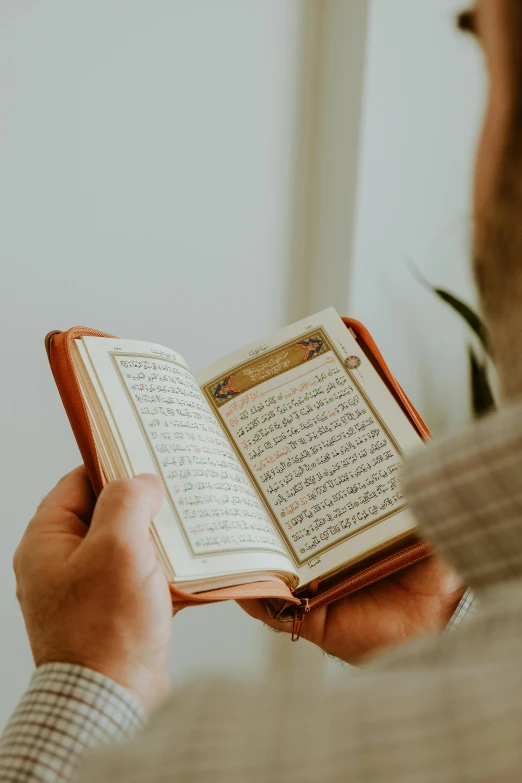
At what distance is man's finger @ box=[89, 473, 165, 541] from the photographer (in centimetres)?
52

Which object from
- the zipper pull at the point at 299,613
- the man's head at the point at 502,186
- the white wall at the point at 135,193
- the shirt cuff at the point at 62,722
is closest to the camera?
the man's head at the point at 502,186

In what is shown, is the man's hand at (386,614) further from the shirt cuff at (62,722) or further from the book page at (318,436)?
the shirt cuff at (62,722)

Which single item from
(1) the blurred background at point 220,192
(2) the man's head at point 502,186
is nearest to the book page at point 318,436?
(1) the blurred background at point 220,192

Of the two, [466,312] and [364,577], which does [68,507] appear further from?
[466,312]

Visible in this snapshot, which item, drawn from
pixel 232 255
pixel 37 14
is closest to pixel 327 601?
pixel 232 255

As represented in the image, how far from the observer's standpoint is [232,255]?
139 cm

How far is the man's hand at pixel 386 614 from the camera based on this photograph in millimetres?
828

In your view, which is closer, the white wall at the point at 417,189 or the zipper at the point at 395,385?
the zipper at the point at 395,385

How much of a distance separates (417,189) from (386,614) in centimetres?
97

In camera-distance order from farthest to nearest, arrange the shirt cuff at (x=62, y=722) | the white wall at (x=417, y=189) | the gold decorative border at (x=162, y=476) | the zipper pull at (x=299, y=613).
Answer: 1. the white wall at (x=417, y=189)
2. the zipper pull at (x=299, y=613)
3. the gold decorative border at (x=162, y=476)
4. the shirt cuff at (x=62, y=722)

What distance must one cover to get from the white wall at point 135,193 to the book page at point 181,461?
0.51 metres

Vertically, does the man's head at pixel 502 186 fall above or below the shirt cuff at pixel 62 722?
above

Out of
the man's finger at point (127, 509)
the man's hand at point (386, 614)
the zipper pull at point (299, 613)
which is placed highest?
the man's finger at point (127, 509)

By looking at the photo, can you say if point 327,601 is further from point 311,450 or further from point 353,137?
point 353,137
